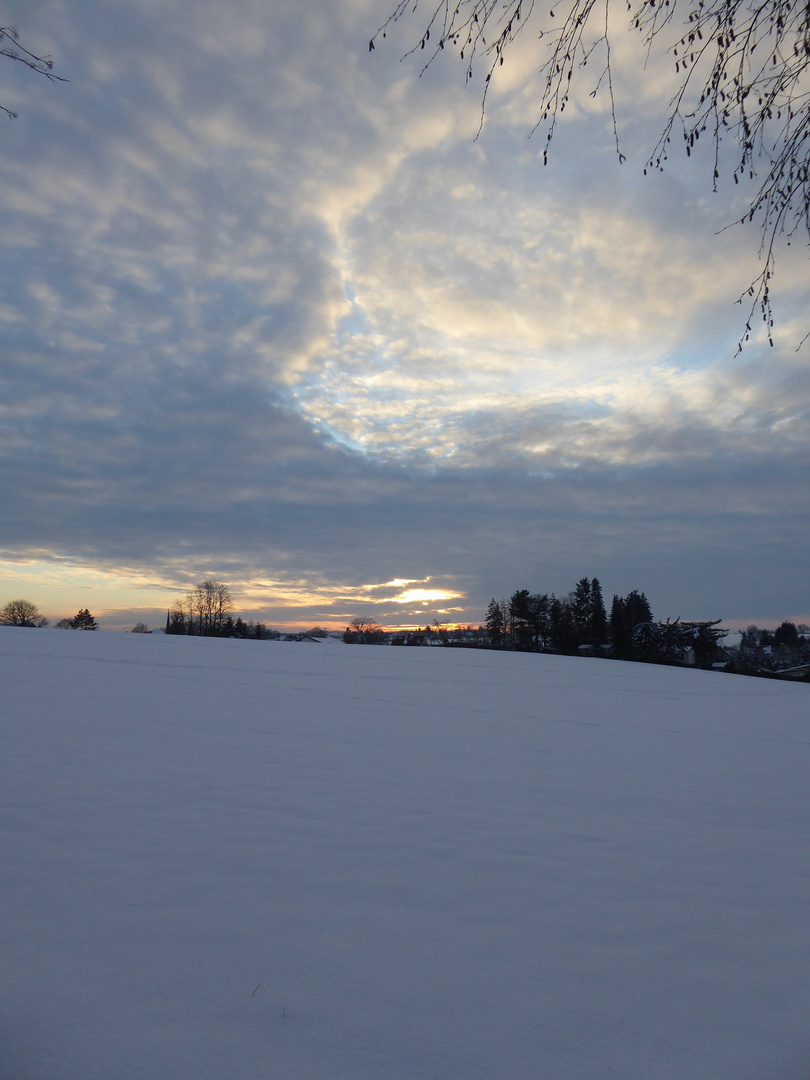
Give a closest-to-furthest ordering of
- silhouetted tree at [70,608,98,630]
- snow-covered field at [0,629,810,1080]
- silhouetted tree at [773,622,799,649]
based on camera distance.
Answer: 1. snow-covered field at [0,629,810,1080]
2. silhouetted tree at [70,608,98,630]
3. silhouetted tree at [773,622,799,649]

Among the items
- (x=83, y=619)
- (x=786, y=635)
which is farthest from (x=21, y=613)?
(x=786, y=635)

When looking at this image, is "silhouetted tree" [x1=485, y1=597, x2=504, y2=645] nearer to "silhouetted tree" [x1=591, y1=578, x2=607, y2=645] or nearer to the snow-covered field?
"silhouetted tree" [x1=591, y1=578, x2=607, y2=645]

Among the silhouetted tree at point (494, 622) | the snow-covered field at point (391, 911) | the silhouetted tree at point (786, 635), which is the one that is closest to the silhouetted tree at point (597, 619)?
the silhouetted tree at point (494, 622)

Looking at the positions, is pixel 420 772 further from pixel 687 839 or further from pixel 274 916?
pixel 274 916

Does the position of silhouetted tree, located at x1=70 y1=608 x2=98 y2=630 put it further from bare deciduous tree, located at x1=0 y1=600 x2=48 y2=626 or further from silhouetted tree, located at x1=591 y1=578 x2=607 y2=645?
silhouetted tree, located at x1=591 y1=578 x2=607 y2=645

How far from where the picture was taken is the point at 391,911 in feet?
8.90

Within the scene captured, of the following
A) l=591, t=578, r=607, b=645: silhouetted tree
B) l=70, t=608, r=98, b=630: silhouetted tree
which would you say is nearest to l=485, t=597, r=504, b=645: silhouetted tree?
l=591, t=578, r=607, b=645: silhouetted tree

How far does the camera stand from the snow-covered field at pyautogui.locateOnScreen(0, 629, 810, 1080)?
6.19ft

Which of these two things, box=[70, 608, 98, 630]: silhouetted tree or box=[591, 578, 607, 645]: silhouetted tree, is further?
box=[70, 608, 98, 630]: silhouetted tree

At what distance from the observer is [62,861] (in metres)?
3.07

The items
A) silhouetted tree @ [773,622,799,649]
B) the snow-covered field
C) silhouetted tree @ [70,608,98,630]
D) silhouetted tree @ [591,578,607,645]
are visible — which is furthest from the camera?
silhouetted tree @ [773,622,799,649]

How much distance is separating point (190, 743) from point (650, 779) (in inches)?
179

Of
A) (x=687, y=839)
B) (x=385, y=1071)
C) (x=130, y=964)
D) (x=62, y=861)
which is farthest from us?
(x=687, y=839)

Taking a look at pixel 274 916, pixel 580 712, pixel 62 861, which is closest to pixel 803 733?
pixel 580 712
